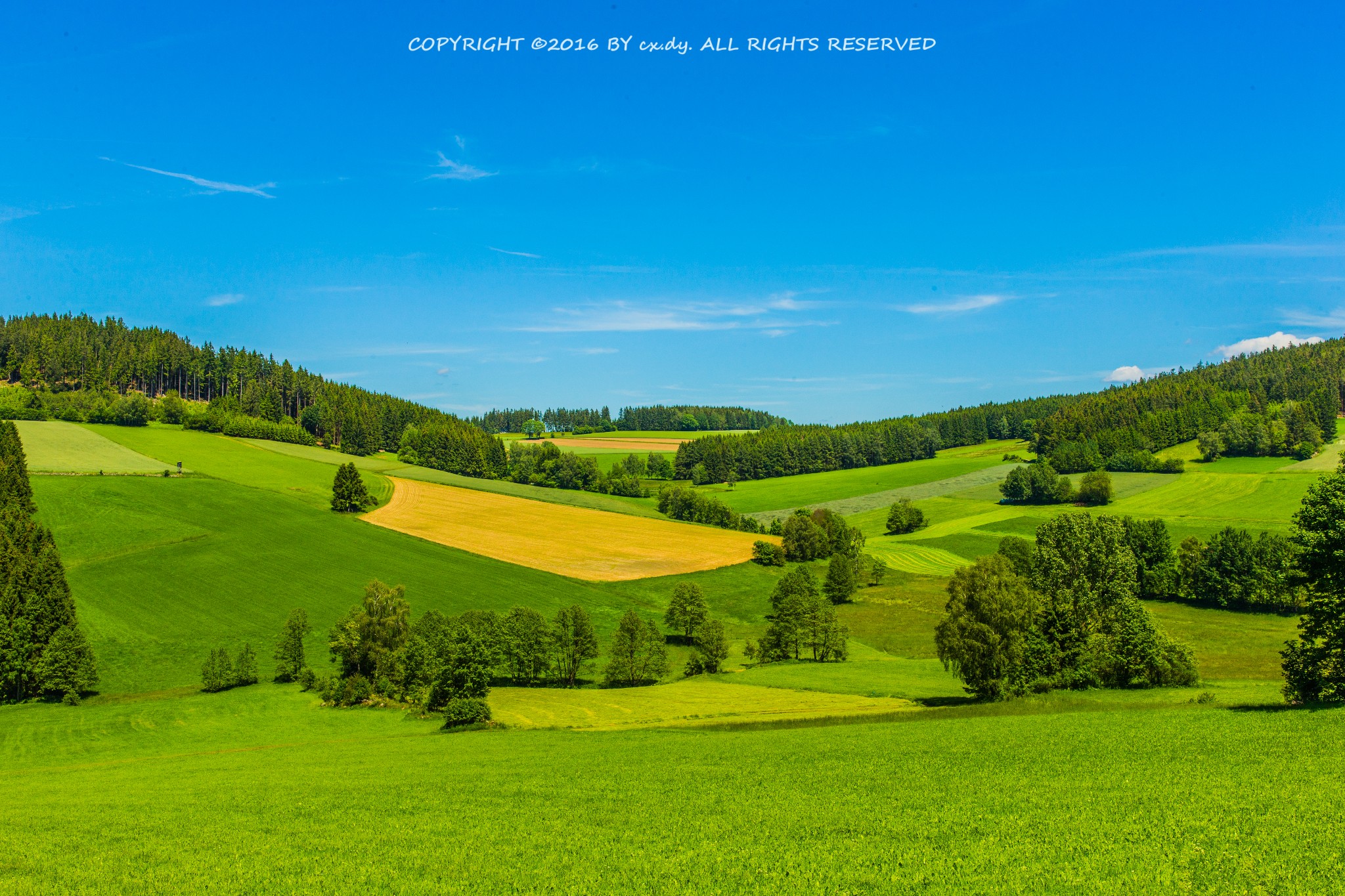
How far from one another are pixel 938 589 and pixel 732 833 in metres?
96.3

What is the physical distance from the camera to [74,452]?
449 feet

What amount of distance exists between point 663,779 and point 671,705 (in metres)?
31.2

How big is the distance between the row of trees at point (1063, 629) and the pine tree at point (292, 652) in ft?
198

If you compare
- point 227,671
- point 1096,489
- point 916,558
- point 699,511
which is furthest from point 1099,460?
point 227,671

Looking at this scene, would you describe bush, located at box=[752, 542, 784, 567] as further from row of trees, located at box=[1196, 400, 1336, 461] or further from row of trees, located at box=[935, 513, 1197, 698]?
row of trees, located at box=[1196, 400, 1336, 461]

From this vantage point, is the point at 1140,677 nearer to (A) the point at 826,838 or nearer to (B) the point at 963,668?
(B) the point at 963,668

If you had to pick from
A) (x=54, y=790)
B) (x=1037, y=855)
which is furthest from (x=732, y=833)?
(x=54, y=790)

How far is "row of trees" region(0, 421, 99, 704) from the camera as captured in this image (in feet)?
212

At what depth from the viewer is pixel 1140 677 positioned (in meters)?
48.8

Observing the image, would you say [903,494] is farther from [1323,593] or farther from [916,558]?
[1323,593]

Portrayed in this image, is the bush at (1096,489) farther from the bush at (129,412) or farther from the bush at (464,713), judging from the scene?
the bush at (129,412)

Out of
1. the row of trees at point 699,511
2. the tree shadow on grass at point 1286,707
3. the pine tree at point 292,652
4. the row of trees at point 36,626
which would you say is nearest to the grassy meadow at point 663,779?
the tree shadow on grass at point 1286,707

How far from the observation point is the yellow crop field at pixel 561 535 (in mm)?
113250

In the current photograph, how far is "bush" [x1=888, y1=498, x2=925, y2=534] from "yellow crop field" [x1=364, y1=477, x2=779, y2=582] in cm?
2718
